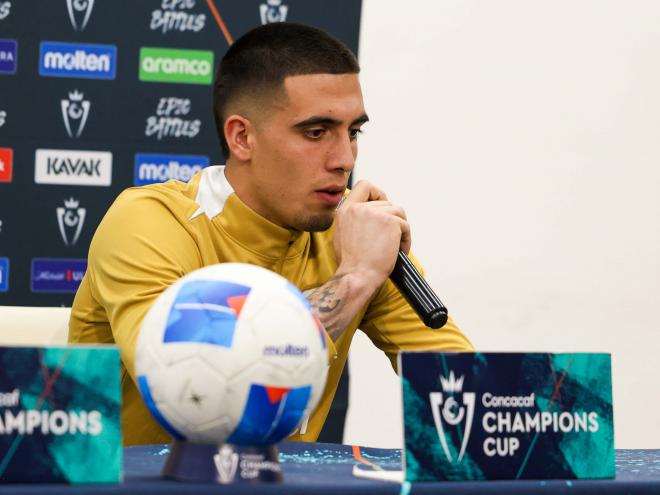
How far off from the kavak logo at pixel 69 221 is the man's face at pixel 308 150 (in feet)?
2.92

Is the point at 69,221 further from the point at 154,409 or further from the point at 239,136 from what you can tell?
the point at 154,409

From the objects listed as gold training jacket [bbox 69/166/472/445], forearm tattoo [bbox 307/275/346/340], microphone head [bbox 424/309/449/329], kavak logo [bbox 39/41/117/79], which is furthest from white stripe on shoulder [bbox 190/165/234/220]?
kavak logo [bbox 39/41/117/79]

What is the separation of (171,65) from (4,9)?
1.41 ft

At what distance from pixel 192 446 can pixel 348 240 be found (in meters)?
0.79

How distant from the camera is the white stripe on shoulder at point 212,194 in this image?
1734mm

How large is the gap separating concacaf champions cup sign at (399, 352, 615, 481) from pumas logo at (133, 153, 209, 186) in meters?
1.71

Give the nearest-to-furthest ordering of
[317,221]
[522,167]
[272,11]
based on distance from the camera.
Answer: [317,221], [272,11], [522,167]

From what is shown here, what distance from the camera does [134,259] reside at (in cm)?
152

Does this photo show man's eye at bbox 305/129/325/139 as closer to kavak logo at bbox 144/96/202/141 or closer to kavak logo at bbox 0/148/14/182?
kavak logo at bbox 144/96/202/141

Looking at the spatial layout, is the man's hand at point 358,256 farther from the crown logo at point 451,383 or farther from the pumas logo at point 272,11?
the pumas logo at point 272,11

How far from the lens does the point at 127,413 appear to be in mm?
1655

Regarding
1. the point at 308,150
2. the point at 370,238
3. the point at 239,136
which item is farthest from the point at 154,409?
the point at 239,136

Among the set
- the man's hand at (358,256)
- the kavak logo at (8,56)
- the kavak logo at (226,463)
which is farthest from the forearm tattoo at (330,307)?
the kavak logo at (8,56)

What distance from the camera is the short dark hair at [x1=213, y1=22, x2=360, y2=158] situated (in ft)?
5.69
